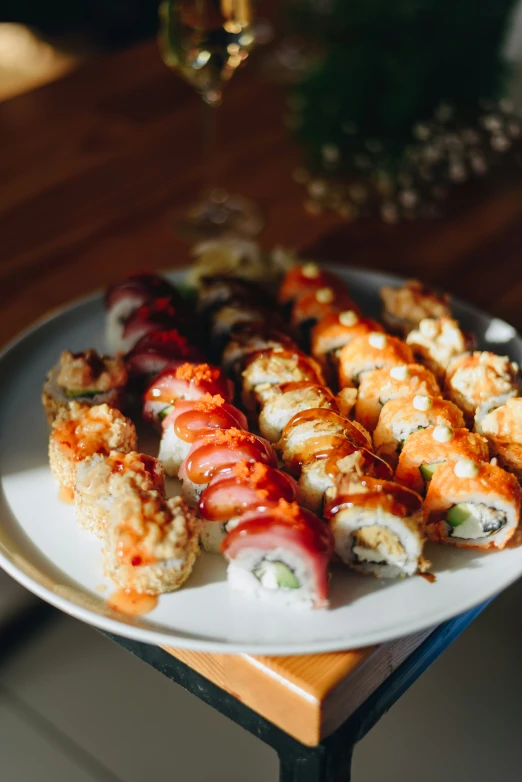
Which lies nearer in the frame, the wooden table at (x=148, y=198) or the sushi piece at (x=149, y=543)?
the sushi piece at (x=149, y=543)

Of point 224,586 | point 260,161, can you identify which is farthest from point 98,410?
point 260,161

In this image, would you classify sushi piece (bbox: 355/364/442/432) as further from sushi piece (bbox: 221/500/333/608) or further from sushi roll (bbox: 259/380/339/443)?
sushi piece (bbox: 221/500/333/608)

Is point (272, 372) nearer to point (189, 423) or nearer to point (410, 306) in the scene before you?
point (189, 423)

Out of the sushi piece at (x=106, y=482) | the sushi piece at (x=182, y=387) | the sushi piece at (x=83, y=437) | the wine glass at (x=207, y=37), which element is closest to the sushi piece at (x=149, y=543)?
the sushi piece at (x=106, y=482)

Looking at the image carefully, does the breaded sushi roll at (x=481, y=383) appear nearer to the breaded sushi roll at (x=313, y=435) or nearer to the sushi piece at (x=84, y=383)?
the breaded sushi roll at (x=313, y=435)

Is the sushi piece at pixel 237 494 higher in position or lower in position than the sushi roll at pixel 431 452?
higher

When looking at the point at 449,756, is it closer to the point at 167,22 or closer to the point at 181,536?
the point at 181,536
